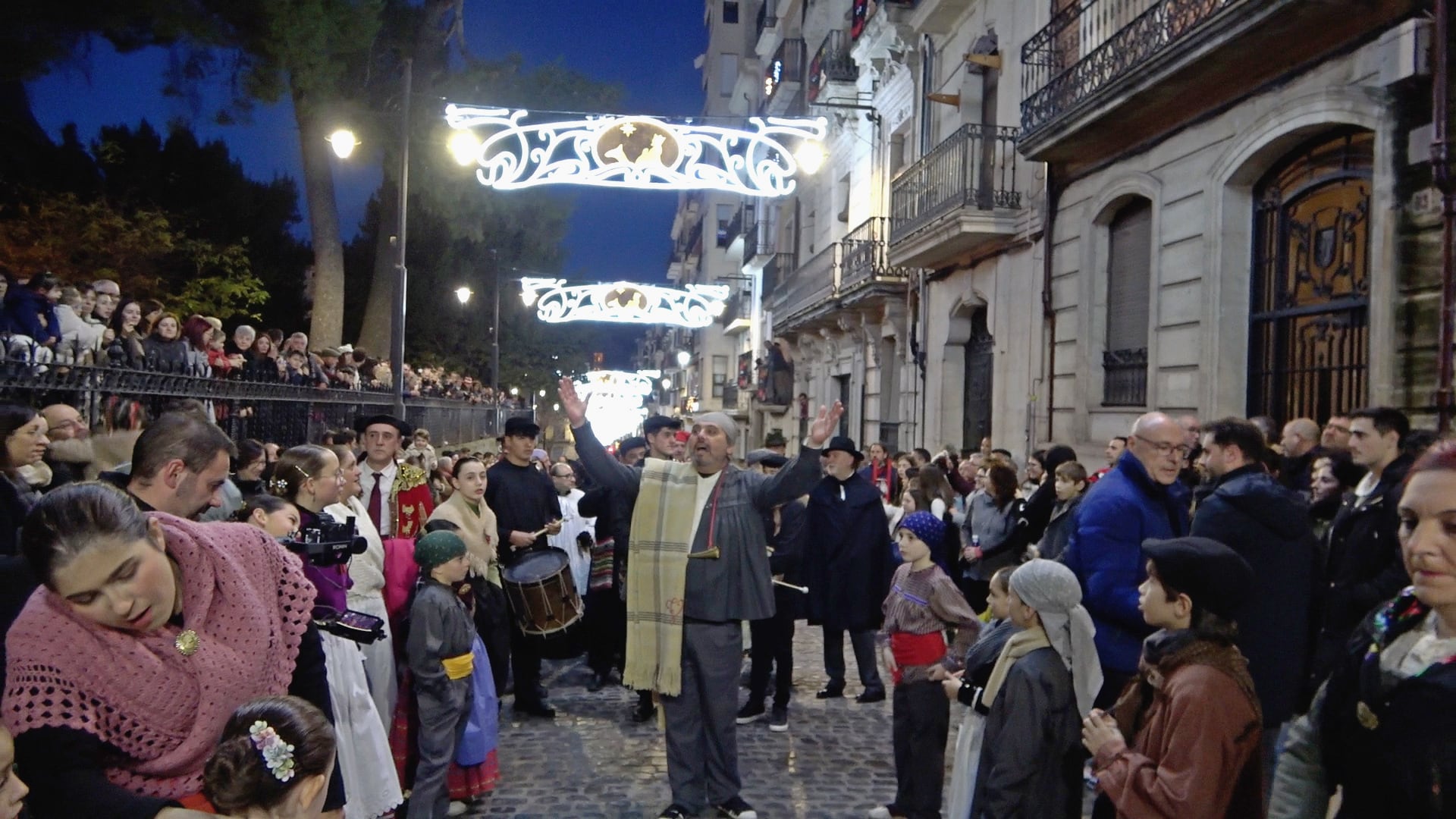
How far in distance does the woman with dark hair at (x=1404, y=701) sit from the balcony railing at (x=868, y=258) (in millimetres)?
16350

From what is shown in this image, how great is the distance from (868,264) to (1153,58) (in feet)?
36.1

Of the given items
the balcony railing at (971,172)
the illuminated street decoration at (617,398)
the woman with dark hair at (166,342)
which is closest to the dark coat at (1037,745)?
the woman with dark hair at (166,342)

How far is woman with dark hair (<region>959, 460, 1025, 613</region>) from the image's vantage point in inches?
300

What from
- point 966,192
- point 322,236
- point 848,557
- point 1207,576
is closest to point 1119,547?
point 1207,576

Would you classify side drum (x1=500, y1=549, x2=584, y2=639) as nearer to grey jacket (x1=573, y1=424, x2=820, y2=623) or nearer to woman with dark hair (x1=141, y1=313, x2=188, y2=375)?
grey jacket (x1=573, y1=424, x2=820, y2=623)

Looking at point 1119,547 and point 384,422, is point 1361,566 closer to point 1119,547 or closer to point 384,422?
point 1119,547

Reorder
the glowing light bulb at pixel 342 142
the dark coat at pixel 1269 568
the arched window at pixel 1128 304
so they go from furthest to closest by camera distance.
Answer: the glowing light bulb at pixel 342 142 → the arched window at pixel 1128 304 → the dark coat at pixel 1269 568

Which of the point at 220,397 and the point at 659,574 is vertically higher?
the point at 220,397

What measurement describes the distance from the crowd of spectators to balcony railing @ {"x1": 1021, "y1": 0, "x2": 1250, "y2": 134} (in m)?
8.75

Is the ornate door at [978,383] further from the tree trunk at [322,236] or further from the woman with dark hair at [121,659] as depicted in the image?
the woman with dark hair at [121,659]

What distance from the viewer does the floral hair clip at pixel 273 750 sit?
2.16 m

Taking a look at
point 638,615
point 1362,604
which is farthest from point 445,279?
point 1362,604

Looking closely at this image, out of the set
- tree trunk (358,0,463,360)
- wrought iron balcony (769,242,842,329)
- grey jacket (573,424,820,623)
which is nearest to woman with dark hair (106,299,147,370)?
grey jacket (573,424,820,623)

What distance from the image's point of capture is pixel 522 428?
741cm
